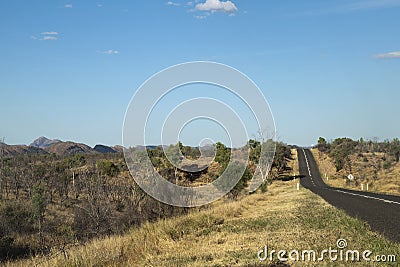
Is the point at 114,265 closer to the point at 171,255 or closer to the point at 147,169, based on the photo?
the point at 171,255

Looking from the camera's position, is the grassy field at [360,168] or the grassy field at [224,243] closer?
the grassy field at [224,243]

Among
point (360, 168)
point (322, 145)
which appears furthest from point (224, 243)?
point (322, 145)

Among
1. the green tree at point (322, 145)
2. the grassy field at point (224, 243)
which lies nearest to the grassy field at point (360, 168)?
the green tree at point (322, 145)

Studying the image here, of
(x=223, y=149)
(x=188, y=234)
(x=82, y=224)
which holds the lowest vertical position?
(x=82, y=224)

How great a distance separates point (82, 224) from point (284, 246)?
104ft

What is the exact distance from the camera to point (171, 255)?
9562 mm

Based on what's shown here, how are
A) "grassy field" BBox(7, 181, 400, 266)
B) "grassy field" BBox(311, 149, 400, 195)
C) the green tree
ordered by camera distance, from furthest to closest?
the green tree < "grassy field" BBox(311, 149, 400, 195) < "grassy field" BBox(7, 181, 400, 266)

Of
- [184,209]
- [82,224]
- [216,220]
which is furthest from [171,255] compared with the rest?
[82,224]

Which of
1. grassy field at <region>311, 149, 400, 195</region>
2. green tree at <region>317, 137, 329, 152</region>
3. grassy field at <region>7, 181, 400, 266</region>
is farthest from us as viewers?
green tree at <region>317, 137, 329, 152</region>

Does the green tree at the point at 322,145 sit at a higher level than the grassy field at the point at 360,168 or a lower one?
higher

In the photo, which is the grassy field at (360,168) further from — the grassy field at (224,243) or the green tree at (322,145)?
the grassy field at (224,243)

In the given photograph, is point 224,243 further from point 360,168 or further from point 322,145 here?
point 322,145

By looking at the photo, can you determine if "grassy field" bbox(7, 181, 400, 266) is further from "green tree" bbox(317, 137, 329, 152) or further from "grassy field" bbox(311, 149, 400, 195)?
"green tree" bbox(317, 137, 329, 152)

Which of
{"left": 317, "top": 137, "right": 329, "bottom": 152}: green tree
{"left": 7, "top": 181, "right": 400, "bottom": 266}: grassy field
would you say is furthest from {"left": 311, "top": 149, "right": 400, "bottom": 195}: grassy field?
{"left": 7, "top": 181, "right": 400, "bottom": 266}: grassy field
